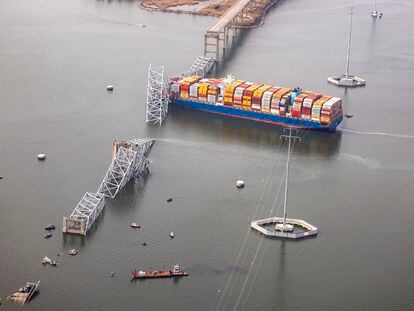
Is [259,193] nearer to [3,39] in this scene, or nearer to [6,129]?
[6,129]

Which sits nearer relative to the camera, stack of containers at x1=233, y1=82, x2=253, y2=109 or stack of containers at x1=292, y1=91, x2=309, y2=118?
stack of containers at x1=292, y1=91, x2=309, y2=118

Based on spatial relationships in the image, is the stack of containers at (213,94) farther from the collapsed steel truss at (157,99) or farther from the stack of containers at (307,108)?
the stack of containers at (307,108)

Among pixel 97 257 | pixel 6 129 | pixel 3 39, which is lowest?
pixel 97 257

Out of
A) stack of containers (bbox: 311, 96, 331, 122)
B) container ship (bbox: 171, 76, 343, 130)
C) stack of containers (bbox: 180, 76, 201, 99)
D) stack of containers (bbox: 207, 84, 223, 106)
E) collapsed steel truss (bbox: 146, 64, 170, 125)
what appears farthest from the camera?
stack of containers (bbox: 180, 76, 201, 99)

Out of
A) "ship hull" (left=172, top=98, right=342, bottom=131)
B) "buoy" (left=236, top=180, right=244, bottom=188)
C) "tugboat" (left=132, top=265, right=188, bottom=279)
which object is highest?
"ship hull" (left=172, top=98, right=342, bottom=131)

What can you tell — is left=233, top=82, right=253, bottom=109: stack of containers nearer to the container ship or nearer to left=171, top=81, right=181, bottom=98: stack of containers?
the container ship

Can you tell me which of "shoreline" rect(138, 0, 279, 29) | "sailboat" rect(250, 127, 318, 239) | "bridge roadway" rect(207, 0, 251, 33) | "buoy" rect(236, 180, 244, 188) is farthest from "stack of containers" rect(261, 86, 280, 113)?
"shoreline" rect(138, 0, 279, 29)

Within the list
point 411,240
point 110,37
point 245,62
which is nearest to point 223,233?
point 411,240
